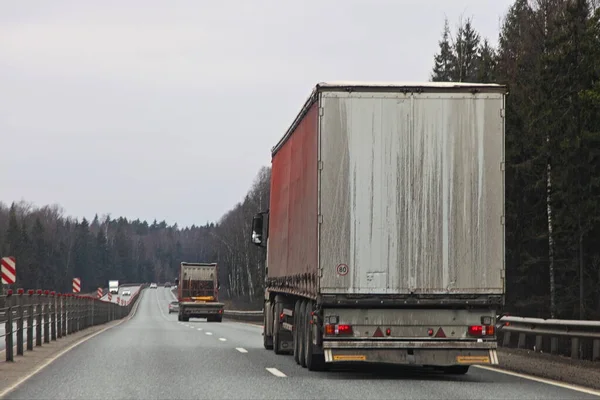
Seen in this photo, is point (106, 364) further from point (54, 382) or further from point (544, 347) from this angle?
point (544, 347)

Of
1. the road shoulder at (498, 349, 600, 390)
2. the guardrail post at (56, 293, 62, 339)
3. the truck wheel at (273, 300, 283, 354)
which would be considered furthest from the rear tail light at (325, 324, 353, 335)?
the guardrail post at (56, 293, 62, 339)

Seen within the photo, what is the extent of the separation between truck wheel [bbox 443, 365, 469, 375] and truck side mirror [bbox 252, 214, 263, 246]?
8073mm

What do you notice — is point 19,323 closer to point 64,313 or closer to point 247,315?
point 64,313

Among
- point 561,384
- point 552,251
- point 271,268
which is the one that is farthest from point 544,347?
point 552,251

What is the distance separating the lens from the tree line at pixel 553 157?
121 feet

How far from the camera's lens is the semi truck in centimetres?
1378

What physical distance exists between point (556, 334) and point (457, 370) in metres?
4.29

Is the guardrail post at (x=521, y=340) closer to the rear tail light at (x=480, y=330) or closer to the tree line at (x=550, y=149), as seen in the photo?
the rear tail light at (x=480, y=330)

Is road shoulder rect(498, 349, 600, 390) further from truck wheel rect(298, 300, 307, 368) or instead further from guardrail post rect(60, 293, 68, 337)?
guardrail post rect(60, 293, 68, 337)

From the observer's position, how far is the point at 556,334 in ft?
62.4

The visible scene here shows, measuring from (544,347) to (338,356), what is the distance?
11644mm

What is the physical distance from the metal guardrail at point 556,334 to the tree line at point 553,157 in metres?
11.2

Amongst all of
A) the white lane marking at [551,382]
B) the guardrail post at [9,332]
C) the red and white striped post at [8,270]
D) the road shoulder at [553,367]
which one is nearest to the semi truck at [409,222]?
the white lane marking at [551,382]

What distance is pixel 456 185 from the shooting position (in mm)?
13961
